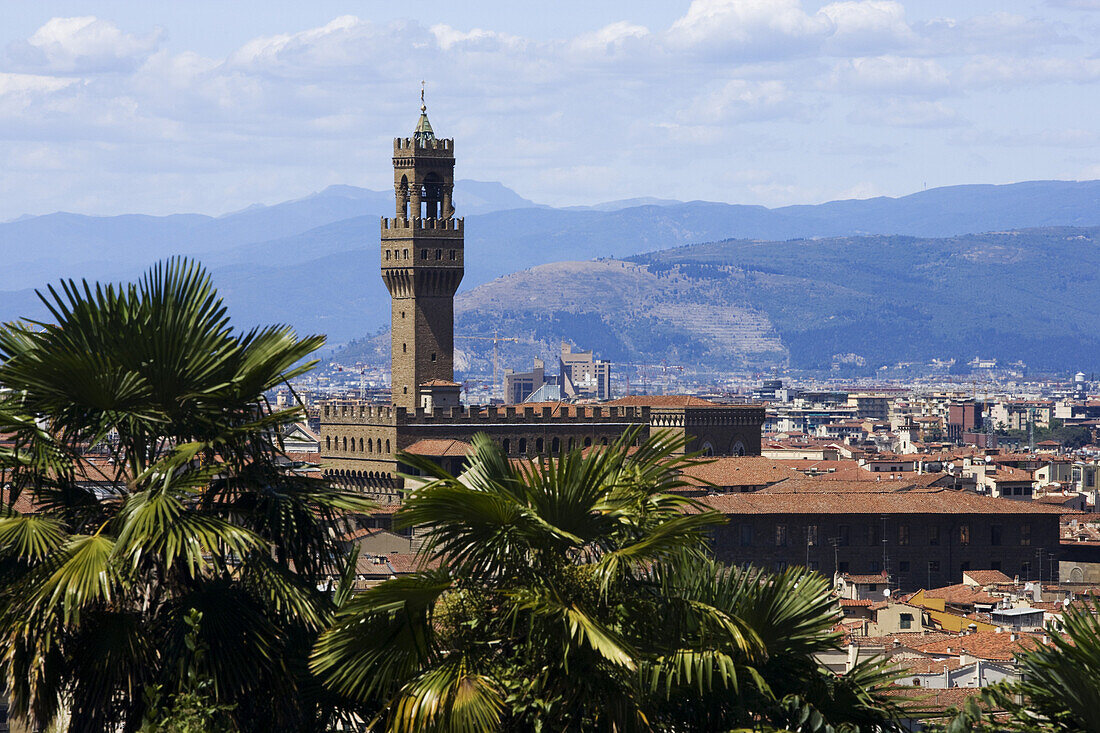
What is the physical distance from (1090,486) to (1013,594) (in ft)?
230

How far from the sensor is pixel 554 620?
12.9 m

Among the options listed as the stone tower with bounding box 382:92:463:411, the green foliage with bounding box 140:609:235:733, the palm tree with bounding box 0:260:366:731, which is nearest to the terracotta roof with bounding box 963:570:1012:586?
the stone tower with bounding box 382:92:463:411

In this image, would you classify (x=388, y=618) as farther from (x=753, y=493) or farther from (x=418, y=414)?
(x=418, y=414)

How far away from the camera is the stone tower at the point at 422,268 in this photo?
96.9 metres

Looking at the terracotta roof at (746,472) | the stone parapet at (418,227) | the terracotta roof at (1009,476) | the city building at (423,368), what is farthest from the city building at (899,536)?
the terracotta roof at (1009,476)

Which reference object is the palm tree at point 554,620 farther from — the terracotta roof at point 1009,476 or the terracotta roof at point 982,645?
the terracotta roof at point 1009,476

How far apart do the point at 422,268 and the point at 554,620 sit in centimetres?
8457

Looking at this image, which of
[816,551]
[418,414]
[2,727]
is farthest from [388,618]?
[418,414]

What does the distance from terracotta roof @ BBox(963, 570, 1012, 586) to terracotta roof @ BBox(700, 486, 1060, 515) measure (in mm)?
4120

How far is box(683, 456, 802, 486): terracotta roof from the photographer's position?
93.9 m

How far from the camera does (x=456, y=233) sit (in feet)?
321

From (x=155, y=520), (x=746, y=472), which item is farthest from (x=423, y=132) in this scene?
(x=155, y=520)

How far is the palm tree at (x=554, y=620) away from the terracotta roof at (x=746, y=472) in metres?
76.0

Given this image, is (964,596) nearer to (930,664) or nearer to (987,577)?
(987,577)
